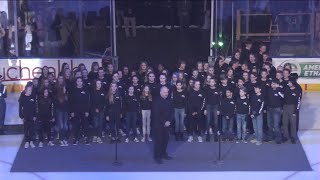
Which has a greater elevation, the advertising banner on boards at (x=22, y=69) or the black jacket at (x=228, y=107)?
the advertising banner on boards at (x=22, y=69)

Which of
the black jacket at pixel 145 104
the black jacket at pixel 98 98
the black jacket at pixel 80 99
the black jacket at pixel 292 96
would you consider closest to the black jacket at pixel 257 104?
the black jacket at pixel 292 96

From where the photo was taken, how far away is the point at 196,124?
17.7m

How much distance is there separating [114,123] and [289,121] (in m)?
4.02

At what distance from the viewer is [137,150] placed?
17078mm

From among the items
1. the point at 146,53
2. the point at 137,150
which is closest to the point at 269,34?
the point at 146,53

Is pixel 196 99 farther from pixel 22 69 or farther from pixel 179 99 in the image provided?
pixel 22 69

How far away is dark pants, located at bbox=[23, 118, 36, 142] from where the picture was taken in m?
17.1

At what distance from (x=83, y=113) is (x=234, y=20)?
744cm

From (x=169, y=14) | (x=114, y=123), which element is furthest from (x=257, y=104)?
(x=169, y=14)

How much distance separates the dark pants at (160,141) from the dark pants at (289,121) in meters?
2.98

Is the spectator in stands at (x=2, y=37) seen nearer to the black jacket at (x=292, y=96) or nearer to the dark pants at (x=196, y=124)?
the dark pants at (x=196, y=124)

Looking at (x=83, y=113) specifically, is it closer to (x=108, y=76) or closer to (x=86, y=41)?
(x=108, y=76)

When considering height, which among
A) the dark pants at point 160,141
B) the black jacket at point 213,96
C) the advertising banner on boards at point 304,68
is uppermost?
the advertising banner on boards at point 304,68

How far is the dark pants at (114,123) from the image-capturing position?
56.4 ft
